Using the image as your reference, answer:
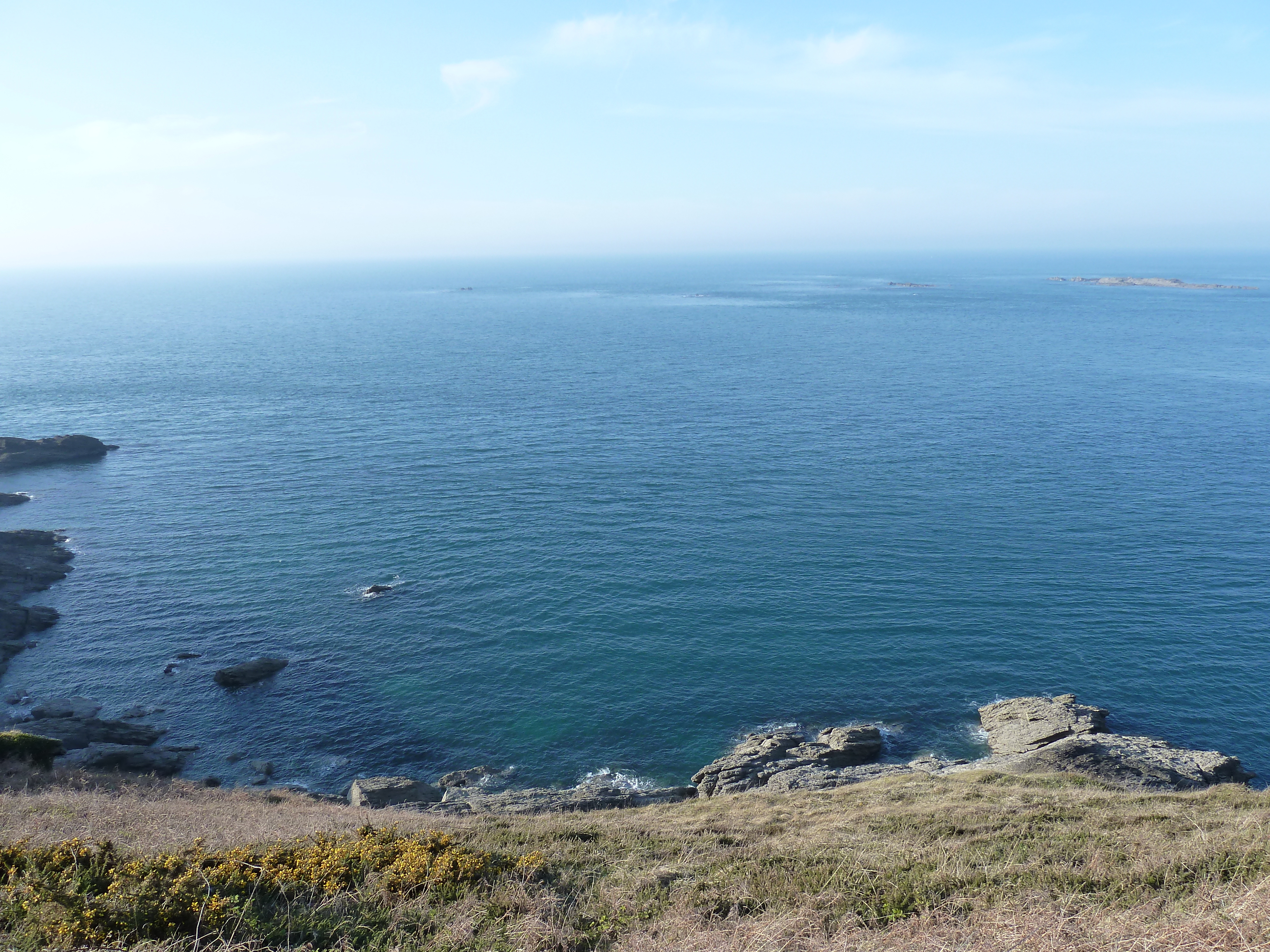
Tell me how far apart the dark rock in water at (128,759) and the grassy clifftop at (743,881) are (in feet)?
47.2

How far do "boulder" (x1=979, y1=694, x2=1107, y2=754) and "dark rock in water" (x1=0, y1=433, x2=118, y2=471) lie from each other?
108 m

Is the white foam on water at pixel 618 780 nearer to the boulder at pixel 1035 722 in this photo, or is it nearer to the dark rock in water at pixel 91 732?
the boulder at pixel 1035 722

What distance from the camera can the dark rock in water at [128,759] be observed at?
46.2 metres

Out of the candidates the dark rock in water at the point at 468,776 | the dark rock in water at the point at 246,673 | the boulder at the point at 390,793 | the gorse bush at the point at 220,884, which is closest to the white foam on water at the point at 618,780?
the dark rock in water at the point at 468,776

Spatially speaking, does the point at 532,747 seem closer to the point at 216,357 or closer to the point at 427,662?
the point at 427,662

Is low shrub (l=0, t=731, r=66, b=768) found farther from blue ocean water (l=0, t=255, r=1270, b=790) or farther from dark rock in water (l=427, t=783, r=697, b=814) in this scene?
dark rock in water (l=427, t=783, r=697, b=814)

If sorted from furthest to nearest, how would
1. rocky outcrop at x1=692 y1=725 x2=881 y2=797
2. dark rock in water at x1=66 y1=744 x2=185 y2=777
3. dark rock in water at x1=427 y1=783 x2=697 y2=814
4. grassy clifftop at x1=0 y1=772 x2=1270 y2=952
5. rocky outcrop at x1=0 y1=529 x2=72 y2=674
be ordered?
rocky outcrop at x1=0 y1=529 x2=72 y2=674 < dark rock in water at x1=66 y1=744 x2=185 y2=777 < rocky outcrop at x1=692 y1=725 x2=881 y2=797 < dark rock in water at x1=427 y1=783 x2=697 y2=814 < grassy clifftop at x1=0 y1=772 x2=1270 y2=952

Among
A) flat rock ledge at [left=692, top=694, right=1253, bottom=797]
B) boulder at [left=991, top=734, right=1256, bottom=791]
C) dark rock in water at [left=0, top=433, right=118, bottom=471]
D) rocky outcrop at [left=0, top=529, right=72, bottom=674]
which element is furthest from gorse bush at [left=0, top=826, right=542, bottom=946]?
dark rock in water at [left=0, top=433, right=118, bottom=471]

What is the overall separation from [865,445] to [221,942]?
95089mm

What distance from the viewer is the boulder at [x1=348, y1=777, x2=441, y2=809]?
42.8 meters

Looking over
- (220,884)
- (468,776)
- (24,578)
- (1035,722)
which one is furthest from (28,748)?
(1035,722)

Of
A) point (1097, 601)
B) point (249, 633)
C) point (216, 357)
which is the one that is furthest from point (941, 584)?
point (216, 357)

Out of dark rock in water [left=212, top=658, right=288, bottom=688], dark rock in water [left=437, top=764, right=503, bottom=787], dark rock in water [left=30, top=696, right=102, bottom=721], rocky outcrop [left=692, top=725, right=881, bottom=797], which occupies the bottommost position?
dark rock in water [left=437, top=764, right=503, bottom=787]

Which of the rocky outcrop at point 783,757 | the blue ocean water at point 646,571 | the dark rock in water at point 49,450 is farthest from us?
the dark rock in water at point 49,450
